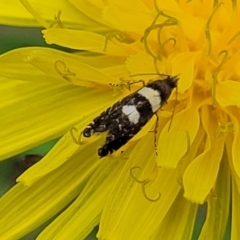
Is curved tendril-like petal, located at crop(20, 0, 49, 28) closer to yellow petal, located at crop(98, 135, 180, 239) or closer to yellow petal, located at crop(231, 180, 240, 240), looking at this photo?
yellow petal, located at crop(98, 135, 180, 239)

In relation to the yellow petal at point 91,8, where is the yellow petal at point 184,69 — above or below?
below

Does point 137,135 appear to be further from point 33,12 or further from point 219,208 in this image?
point 33,12

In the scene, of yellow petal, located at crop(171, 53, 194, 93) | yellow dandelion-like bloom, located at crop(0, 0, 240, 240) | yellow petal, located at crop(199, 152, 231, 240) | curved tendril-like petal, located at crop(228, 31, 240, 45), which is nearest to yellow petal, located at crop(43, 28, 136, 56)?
yellow dandelion-like bloom, located at crop(0, 0, 240, 240)

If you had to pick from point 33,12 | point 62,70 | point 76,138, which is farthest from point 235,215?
point 33,12

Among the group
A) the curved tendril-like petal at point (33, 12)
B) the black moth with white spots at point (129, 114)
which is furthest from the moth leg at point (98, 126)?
the curved tendril-like petal at point (33, 12)

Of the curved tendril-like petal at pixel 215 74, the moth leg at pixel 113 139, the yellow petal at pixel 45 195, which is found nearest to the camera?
the moth leg at pixel 113 139

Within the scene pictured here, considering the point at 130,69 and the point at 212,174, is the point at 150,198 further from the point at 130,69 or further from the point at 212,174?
the point at 130,69

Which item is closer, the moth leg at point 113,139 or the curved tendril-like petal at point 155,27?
the moth leg at point 113,139

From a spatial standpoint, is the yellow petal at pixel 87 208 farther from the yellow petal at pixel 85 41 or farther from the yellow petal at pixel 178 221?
the yellow petal at pixel 85 41
